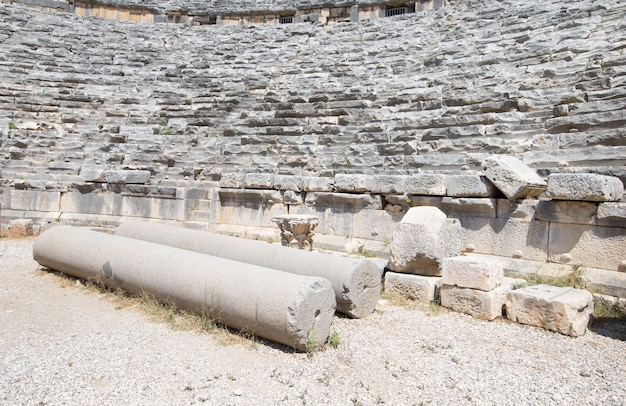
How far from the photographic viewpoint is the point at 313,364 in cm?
389

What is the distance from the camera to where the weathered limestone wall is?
6988 mm

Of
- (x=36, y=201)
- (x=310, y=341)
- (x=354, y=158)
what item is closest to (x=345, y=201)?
(x=354, y=158)

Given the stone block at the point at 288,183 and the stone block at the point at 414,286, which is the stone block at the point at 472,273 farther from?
the stone block at the point at 288,183

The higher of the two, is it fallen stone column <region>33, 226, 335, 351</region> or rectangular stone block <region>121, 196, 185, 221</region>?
rectangular stone block <region>121, 196, 185, 221</region>

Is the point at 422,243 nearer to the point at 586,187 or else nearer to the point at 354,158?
the point at 586,187

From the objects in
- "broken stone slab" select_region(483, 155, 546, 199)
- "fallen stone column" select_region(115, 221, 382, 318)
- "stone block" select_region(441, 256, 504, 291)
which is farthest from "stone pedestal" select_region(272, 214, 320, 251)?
"broken stone slab" select_region(483, 155, 546, 199)

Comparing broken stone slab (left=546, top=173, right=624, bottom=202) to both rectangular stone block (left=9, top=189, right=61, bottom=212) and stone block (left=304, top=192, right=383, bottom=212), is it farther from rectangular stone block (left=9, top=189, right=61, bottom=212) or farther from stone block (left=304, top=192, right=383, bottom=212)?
rectangular stone block (left=9, top=189, right=61, bottom=212)

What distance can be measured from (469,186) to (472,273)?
6.50 feet

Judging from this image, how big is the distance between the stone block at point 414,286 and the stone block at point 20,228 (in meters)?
8.47

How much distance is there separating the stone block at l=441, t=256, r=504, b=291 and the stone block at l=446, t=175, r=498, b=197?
5.42ft

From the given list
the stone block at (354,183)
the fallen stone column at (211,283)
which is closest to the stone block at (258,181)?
the stone block at (354,183)

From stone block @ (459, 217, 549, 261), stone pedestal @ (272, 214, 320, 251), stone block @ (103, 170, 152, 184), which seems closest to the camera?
stone block @ (459, 217, 549, 261)

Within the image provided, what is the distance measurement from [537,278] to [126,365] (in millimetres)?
5066

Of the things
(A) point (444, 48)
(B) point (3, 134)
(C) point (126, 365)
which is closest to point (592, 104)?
(A) point (444, 48)
